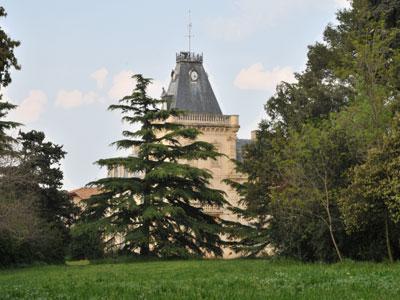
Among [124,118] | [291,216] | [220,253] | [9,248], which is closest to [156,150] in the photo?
[124,118]

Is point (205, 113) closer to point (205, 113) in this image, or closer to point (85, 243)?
point (205, 113)

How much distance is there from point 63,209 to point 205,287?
104ft

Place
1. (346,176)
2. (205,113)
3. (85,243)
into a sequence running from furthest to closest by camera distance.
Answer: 1. (205,113)
2. (85,243)
3. (346,176)

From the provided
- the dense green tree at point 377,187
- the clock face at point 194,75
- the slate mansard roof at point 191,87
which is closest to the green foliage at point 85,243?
the dense green tree at point 377,187

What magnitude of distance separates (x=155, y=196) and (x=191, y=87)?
3367 cm

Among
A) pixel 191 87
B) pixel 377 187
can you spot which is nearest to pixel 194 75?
pixel 191 87

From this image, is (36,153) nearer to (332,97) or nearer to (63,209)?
(63,209)

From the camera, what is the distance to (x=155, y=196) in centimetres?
3328

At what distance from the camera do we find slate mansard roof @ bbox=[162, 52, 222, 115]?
64.8 meters

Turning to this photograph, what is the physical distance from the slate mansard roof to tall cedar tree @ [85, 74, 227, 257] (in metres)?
28.6

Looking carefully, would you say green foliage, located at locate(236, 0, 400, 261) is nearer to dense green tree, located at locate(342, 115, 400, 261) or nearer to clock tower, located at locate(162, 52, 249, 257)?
dense green tree, located at locate(342, 115, 400, 261)

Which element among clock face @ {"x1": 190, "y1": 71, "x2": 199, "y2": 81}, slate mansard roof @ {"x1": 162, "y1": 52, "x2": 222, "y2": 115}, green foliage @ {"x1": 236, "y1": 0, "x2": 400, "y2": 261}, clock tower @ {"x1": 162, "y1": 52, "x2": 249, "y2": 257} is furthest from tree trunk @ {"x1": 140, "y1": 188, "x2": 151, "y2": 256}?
clock face @ {"x1": 190, "y1": 71, "x2": 199, "y2": 81}

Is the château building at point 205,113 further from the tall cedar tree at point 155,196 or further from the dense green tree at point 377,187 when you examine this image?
the dense green tree at point 377,187

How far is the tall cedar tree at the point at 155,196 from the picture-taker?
1287 inches
